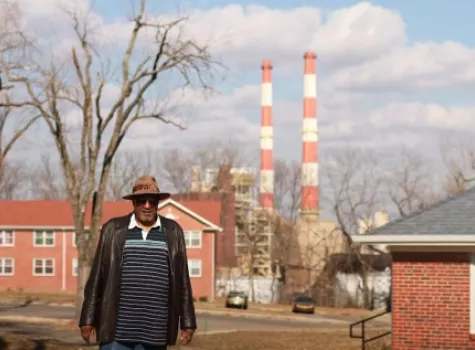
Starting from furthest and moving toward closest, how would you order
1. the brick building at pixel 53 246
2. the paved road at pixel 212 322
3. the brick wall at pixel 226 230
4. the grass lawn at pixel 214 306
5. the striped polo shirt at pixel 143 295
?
the brick wall at pixel 226 230, the brick building at pixel 53 246, the grass lawn at pixel 214 306, the paved road at pixel 212 322, the striped polo shirt at pixel 143 295

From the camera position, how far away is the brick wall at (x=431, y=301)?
1945 cm

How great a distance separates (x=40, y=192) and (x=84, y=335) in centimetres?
9573

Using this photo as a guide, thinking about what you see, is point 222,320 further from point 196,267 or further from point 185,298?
point 185,298

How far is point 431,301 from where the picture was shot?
773 inches

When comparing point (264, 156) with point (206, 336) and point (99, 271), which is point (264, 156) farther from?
point (99, 271)

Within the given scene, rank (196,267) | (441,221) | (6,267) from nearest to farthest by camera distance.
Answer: (441,221), (196,267), (6,267)

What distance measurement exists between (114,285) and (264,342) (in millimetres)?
22855

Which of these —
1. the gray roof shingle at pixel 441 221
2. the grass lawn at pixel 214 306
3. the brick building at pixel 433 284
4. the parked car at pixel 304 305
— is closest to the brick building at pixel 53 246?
the grass lawn at pixel 214 306

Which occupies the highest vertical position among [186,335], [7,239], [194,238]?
[186,335]

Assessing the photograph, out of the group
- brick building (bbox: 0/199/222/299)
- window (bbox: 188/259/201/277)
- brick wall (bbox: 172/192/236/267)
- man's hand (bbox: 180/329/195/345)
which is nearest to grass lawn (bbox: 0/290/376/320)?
brick building (bbox: 0/199/222/299)

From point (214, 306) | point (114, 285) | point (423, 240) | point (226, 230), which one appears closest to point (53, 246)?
point (214, 306)

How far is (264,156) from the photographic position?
3076 inches

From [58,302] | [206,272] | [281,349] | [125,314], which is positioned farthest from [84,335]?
[206,272]

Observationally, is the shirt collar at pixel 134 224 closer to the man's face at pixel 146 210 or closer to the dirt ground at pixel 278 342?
the man's face at pixel 146 210
